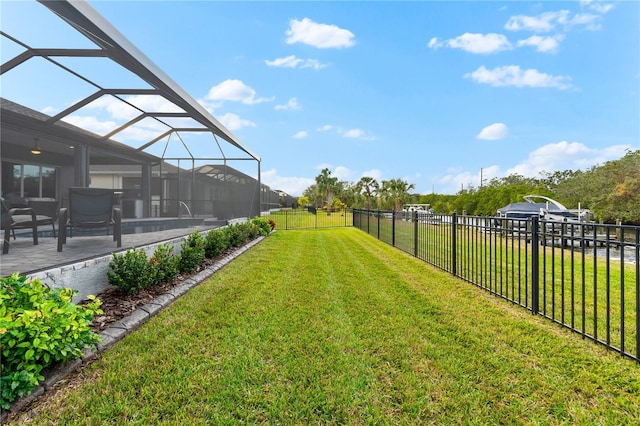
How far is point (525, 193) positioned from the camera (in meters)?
28.7

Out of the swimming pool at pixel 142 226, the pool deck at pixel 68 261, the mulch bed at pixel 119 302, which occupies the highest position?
the swimming pool at pixel 142 226

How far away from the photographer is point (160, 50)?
6.04 metres

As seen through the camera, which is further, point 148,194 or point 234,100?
point 234,100

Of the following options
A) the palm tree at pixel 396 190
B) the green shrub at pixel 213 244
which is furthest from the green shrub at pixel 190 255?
the palm tree at pixel 396 190

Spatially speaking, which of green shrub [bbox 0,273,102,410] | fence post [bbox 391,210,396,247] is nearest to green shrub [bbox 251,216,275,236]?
fence post [bbox 391,210,396,247]

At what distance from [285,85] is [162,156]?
8.55 meters

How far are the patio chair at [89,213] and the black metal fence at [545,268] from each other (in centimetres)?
512

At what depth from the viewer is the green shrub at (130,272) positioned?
3.59m

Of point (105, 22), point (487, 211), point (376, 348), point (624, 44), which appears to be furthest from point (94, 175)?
point (487, 211)

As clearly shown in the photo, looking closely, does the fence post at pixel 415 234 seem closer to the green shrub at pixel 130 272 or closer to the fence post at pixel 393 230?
the fence post at pixel 393 230

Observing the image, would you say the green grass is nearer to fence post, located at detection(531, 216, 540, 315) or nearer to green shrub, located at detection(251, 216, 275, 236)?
fence post, located at detection(531, 216, 540, 315)

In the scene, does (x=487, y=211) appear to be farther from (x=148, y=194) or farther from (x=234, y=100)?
(x=148, y=194)

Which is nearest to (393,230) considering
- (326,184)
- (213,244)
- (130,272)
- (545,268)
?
(213,244)

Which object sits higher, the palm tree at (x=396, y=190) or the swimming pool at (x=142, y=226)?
the palm tree at (x=396, y=190)
